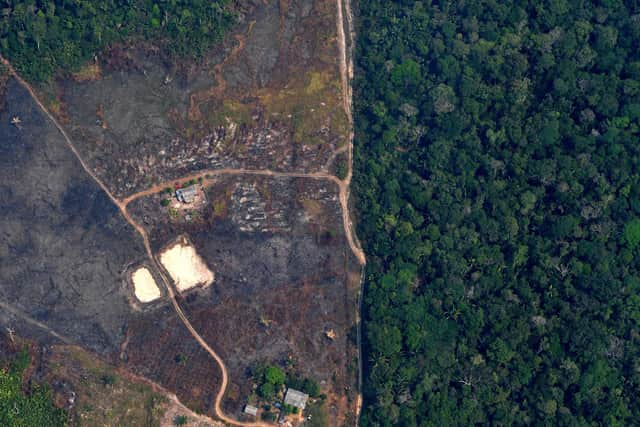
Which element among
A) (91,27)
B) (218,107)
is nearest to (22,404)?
(218,107)

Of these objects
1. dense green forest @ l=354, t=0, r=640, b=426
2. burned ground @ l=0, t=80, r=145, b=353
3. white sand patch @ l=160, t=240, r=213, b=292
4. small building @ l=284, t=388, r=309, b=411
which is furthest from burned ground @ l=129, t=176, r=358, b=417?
burned ground @ l=0, t=80, r=145, b=353

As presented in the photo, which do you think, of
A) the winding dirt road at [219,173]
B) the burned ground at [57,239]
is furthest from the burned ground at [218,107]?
the burned ground at [57,239]

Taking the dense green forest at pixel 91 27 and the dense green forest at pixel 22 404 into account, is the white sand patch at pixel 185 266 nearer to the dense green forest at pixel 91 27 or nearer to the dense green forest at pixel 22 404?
the dense green forest at pixel 22 404

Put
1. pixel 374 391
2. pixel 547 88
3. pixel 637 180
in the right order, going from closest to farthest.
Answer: pixel 374 391 → pixel 637 180 → pixel 547 88

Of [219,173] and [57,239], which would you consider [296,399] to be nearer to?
[219,173]

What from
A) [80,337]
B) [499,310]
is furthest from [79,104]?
[499,310]

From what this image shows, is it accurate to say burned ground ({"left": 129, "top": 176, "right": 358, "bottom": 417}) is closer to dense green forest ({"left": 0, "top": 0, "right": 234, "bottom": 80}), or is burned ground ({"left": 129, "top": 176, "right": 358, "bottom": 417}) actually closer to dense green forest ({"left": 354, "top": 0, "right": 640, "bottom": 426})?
dense green forest ({"left": 354, "top": 0, "right": 640, "bottom": 426})

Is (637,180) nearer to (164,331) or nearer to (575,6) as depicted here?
(575,6)
